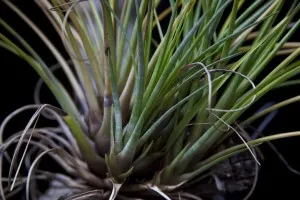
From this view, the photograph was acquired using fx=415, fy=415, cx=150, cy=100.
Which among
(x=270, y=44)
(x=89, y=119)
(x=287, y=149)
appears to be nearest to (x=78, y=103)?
(x=89, y=119)

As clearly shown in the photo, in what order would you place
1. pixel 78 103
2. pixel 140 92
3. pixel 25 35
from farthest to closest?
pixel 25 35, pixel 78 103, pixel 140 92

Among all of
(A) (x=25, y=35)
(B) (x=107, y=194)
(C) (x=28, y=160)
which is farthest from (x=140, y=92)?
(A) (x=25, y=35)

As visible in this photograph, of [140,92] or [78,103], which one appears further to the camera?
[78,103]

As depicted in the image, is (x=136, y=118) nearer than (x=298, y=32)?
Yes

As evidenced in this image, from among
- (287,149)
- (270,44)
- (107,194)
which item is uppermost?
(270,44)

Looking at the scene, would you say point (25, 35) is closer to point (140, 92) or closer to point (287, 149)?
point (140, 92)

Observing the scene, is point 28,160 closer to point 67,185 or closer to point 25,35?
point 67,185

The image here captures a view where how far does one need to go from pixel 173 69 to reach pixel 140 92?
0.06m

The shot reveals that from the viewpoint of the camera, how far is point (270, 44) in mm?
539

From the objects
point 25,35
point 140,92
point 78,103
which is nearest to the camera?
point 140,92

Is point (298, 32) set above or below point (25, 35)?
below

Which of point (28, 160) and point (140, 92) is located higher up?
point (140, 92)

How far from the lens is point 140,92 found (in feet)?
1.52

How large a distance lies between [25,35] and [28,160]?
25 cm
